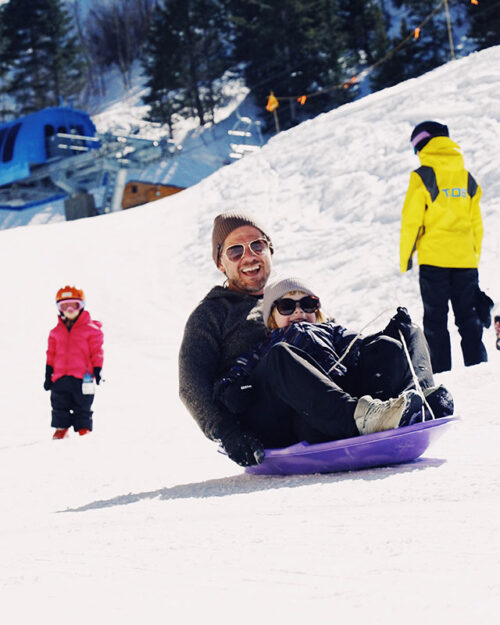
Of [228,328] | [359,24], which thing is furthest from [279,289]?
[359,24]

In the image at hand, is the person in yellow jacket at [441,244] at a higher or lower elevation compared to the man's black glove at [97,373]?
higher

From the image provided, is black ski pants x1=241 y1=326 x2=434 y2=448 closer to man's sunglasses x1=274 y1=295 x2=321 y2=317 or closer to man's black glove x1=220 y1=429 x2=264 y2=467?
man's black glove x1=220 y1=429 x2=264 y2=467

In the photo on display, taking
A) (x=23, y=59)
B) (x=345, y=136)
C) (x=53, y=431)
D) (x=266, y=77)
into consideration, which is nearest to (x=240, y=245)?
(x=53, y=431)

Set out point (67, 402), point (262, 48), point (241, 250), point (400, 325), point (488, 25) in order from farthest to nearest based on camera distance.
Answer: point (262, 48)
point (488, 25)
point (67, 402)
point (241, 250)
point (400, 325)

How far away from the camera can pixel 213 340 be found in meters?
2.89

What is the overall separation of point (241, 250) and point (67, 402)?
127 inches

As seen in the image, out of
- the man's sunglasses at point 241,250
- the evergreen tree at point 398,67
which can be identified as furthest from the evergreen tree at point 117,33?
the man's sunglasses at point 241,250

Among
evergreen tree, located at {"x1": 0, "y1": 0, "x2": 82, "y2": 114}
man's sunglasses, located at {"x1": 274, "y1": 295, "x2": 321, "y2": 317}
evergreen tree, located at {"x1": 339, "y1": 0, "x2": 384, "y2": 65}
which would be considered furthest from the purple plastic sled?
evergreen tree, located at {"x1": 0, "y1": 0, "x2": 82, "y2": 114}

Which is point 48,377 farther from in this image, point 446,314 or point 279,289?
point 279,289

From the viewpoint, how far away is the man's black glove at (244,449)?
249 centimetres

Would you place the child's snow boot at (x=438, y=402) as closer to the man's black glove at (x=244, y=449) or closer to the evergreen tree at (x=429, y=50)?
the man's black glove at (x=244, y=449)

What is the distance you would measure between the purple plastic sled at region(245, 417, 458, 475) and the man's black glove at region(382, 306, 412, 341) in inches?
12.9

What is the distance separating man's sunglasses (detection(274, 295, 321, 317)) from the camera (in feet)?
9.06

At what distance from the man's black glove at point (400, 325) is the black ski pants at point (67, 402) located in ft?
12.4
